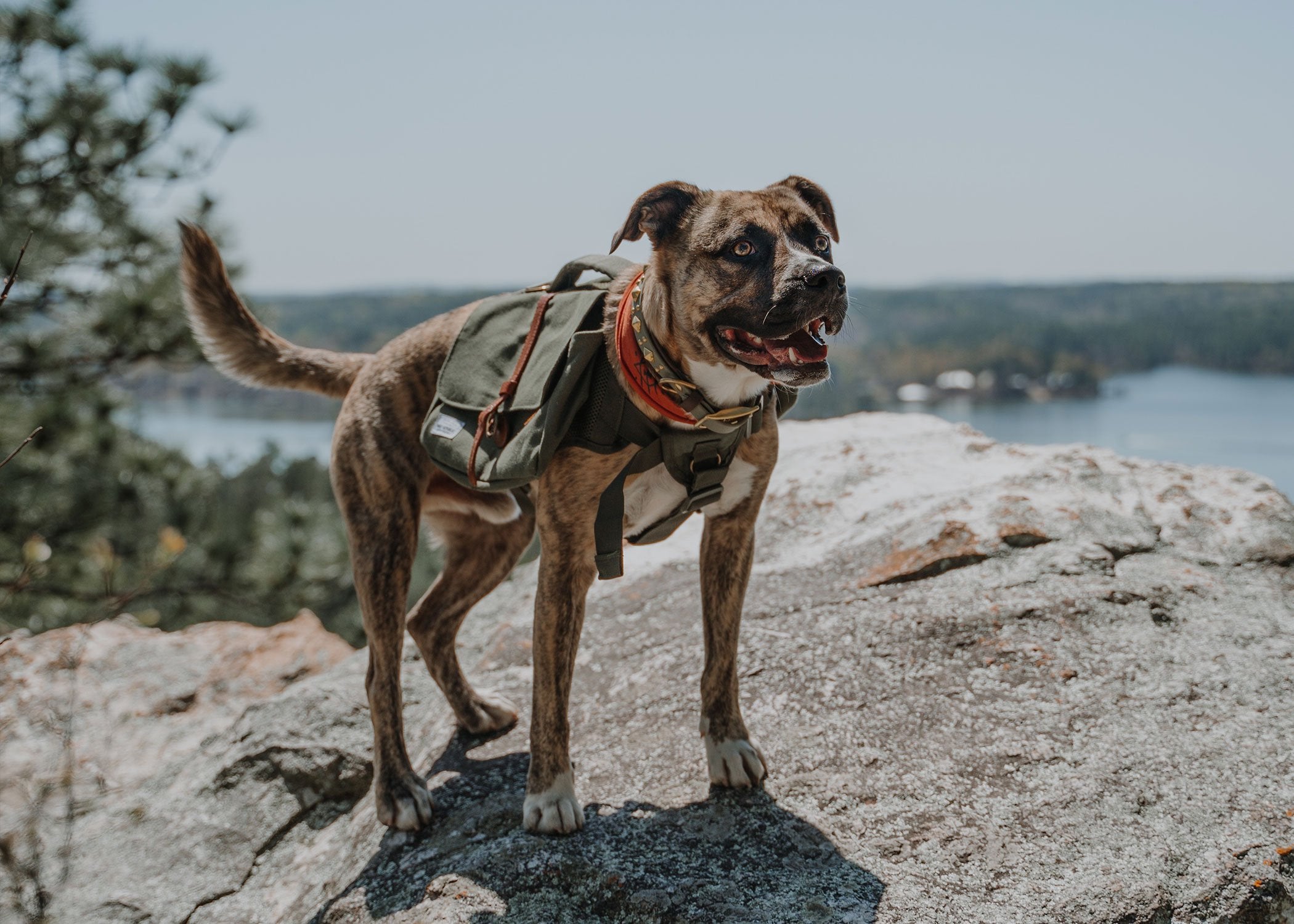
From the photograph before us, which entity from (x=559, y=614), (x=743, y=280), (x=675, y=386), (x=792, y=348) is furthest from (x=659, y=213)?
(x=559, y=614)

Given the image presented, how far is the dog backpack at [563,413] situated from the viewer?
10.1 feet

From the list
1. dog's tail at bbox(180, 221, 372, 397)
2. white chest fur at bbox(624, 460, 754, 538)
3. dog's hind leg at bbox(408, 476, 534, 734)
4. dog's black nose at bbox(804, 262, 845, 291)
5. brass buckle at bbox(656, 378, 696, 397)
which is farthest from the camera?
dog's tail at bbox(180, 221, 372, 397)

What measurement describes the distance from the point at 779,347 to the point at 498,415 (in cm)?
106

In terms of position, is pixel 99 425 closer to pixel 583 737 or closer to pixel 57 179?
pixel 57 179

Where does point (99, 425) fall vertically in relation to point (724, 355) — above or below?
below

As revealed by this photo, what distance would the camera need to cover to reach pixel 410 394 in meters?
3.73

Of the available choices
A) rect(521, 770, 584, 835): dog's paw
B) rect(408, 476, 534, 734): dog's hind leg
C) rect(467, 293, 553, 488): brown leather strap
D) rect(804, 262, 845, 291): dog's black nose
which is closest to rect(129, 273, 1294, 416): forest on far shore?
rect(408, 476, 534, 734): dog's hind leg

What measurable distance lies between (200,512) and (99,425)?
1135mm

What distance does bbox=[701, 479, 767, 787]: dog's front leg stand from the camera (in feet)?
11.1

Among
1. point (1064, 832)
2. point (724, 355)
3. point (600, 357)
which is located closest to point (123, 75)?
point (600, 357)

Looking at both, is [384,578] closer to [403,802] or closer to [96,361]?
[403,802]

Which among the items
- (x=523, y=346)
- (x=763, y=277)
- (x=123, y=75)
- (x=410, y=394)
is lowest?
(x=410, y=394)

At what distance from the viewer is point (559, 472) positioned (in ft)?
10.3

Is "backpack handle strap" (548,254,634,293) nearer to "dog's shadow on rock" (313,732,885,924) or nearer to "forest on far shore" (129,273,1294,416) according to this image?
"dog's shadow on rock" (313,732,885,924)
